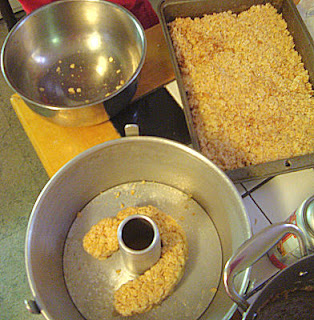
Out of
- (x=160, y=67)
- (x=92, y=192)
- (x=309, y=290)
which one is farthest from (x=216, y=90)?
(x=309, y=290)

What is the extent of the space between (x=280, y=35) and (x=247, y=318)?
87cm

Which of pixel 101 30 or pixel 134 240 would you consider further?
pixel 101 30

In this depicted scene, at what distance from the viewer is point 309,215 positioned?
1.84 ft

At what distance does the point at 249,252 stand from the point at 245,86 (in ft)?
1.99

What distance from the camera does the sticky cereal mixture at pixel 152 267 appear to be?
633 mm

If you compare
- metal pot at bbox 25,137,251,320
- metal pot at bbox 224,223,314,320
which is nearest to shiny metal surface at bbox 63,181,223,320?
metal pot at bbox 25,137,251,320

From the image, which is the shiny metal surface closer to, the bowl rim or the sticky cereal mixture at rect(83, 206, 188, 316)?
the sticky cereal mixture at rect(83, 206, 188, 316)

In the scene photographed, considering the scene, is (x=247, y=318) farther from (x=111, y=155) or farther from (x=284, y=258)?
(x=111, y=155)

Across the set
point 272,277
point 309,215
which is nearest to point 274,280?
point 272,277

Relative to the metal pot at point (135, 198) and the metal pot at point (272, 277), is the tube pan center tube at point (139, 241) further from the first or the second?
the metal pot at point (272, 277)

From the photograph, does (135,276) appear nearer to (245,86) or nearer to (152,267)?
(152,267)

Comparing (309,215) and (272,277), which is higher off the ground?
(272,277)

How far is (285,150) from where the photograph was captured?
0.80 meters

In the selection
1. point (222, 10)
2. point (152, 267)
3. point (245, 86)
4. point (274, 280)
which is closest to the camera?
point (274, 280)
